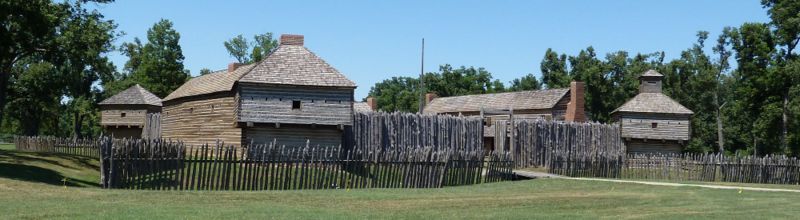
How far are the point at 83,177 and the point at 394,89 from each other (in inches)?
3537

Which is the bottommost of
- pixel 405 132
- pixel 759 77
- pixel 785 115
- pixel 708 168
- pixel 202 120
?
pixel 708 168

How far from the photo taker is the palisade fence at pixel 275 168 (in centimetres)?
1894

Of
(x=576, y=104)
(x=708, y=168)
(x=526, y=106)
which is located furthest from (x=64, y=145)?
(x=708, y=168)

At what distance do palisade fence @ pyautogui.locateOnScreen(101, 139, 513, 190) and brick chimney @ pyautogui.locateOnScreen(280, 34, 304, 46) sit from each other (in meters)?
9.87

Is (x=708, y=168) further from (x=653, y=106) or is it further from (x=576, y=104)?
(x=576, y=104)

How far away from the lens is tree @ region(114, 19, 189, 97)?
63.5 meters

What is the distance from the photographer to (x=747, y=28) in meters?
53.6

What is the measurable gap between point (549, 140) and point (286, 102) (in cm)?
1215

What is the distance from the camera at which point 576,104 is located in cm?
4966

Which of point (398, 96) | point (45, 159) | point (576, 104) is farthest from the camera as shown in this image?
point (398, 96)

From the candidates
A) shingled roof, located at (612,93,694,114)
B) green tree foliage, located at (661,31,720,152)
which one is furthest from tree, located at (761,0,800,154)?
green tree foliage, located at (661,31,720,152)

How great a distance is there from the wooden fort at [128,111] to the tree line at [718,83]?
2785cm

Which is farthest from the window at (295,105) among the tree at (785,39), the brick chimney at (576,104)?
the tree at (785,39)

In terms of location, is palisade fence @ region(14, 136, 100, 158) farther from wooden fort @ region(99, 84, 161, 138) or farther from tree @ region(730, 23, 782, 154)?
tree @ region(730, 23, 782, 154)
